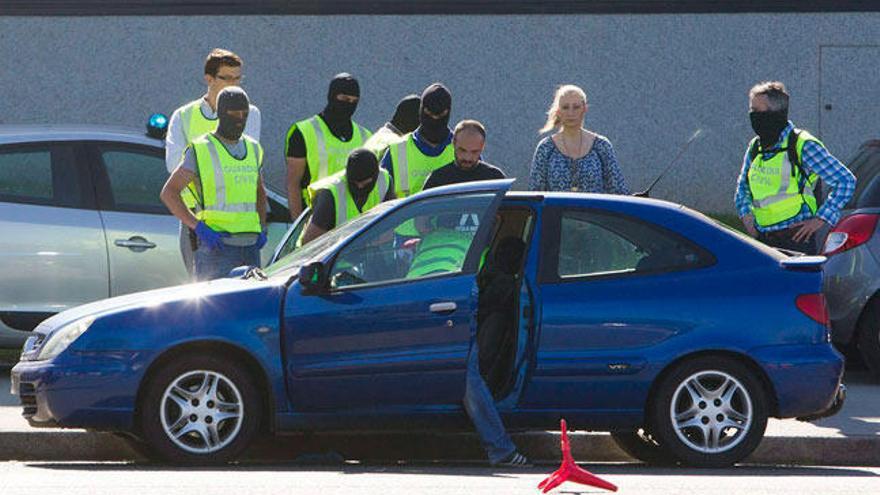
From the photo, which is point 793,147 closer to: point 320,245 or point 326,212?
point 326,212

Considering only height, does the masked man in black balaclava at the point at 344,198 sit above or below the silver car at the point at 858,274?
above

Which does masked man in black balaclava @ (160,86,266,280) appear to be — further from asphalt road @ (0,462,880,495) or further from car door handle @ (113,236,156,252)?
asphalt road @ (0,462,880,495)

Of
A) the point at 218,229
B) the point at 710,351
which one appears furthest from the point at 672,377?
the point at 218,229

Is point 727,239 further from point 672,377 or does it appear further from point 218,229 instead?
point 218,229

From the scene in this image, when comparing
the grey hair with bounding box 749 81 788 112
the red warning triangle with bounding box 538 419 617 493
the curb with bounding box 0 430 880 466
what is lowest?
the curb with bounding box 0 430 880 466

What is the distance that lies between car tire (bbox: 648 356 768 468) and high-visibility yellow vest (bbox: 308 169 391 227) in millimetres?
1960

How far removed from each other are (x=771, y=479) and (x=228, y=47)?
9.79 metres

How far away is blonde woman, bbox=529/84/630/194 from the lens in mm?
11164

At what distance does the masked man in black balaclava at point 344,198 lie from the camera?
10438mm

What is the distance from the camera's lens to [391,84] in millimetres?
17953

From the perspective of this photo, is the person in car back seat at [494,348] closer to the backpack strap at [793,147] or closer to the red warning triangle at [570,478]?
the red warning triangle at [570,478]

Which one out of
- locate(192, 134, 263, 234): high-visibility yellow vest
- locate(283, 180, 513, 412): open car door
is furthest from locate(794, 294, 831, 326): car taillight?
locate(192, 134, 263, 234): high-visibility yellow vest

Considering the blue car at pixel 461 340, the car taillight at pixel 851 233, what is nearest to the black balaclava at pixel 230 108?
the blue car at pixel 461 340

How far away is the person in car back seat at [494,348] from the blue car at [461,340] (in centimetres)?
3
